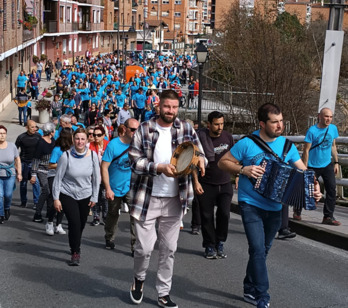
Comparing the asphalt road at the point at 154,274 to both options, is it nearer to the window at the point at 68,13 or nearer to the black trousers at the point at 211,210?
the black trousers at the point at 211,210

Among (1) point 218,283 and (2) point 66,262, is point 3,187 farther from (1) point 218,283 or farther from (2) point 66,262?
(1) point 218,283

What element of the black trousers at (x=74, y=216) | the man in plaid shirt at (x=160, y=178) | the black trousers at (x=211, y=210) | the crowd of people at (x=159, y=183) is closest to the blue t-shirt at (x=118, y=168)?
the crowd of people at (x=159, y=183)

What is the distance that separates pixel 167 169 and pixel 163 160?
0.37m

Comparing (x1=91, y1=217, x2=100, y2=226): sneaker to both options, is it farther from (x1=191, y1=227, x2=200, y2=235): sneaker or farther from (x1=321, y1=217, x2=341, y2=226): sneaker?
(x1=321, y1=217, x2=341, y2=226): sneaker

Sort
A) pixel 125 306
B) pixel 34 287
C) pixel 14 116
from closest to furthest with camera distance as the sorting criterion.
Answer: pixel 125 306 → pixel 34 287 → pixel 14 116

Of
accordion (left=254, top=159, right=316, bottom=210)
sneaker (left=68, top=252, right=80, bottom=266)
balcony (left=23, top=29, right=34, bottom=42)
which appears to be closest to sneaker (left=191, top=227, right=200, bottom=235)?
sneaker (left=68, top=252, right=80, bottom=266)

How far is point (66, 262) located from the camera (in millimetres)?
7973

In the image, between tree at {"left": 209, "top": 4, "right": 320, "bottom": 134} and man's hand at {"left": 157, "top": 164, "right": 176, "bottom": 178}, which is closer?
man's hand at {"left": 157, "top": 164, "right": 176, "bottom": 178}

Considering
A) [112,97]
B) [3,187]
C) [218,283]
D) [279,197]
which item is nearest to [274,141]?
[279,197]

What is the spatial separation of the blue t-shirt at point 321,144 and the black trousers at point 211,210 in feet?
5.84

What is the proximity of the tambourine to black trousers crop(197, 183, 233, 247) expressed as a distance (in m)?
2.41

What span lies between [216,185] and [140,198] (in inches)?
91.0

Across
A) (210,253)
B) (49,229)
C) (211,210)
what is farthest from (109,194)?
(49,229)

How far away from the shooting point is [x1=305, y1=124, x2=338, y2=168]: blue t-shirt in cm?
924
